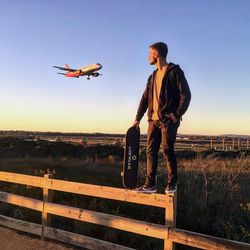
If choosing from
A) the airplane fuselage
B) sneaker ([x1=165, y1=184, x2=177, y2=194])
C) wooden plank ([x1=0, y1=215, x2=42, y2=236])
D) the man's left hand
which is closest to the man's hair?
the man's left hand

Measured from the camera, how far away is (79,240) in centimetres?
680

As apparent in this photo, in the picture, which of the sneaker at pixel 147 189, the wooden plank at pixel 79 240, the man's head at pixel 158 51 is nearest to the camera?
the man's head at pixel 158 51

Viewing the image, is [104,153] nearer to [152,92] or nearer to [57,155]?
[57,155]

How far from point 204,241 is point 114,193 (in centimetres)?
156

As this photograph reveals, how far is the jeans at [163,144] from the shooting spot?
5.58 m

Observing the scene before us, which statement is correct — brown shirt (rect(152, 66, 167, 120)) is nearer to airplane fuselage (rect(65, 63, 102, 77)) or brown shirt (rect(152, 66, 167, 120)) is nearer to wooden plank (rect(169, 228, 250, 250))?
wooden plank (rect(169, 228, 250, 250))

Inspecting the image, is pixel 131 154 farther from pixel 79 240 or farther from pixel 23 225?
pixel 23 225

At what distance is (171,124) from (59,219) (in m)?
5.53

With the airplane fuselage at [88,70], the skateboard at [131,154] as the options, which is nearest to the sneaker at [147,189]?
the skateboard at [131,154]

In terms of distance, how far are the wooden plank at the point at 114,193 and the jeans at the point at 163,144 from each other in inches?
8.5

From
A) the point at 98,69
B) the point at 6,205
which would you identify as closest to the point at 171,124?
the point at 6,205

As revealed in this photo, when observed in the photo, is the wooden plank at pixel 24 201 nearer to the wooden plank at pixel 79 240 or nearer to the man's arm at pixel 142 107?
the wooden plank at pixel 79 240

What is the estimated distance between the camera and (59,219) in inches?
403

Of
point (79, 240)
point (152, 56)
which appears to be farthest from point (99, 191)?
point (152, 56)
